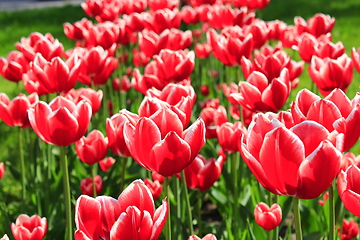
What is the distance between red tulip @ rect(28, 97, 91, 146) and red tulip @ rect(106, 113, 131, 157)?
0.10 meters

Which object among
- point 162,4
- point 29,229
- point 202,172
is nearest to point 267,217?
point 202,172

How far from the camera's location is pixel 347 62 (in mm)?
2391

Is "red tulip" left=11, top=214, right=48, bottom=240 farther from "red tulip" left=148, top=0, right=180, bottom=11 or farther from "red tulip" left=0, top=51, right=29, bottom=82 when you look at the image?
"red tulip" left=148, top=0, right=180, bottom=11

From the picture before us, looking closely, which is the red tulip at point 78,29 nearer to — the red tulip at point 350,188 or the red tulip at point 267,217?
the red tulip at point 267,217

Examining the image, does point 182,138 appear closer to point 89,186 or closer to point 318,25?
point 89,186

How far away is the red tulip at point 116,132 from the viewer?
1.91 metres

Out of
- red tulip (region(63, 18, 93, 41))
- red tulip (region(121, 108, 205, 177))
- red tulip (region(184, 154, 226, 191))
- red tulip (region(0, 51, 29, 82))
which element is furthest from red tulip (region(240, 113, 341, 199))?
red tulip (region(63, 18, 93, 41))

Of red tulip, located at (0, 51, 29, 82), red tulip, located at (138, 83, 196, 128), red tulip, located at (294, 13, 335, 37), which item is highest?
red tulip, located at (138, 83, 196, 128)

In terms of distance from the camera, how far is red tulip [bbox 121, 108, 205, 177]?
4.60ft

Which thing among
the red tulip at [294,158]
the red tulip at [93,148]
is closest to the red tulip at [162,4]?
the red tulip at [93,148]

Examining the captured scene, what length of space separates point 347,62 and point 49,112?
1.35 metres

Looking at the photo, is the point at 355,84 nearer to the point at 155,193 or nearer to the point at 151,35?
the point at 151,35

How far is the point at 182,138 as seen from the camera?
1.48m

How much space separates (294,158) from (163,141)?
14.7 inches
